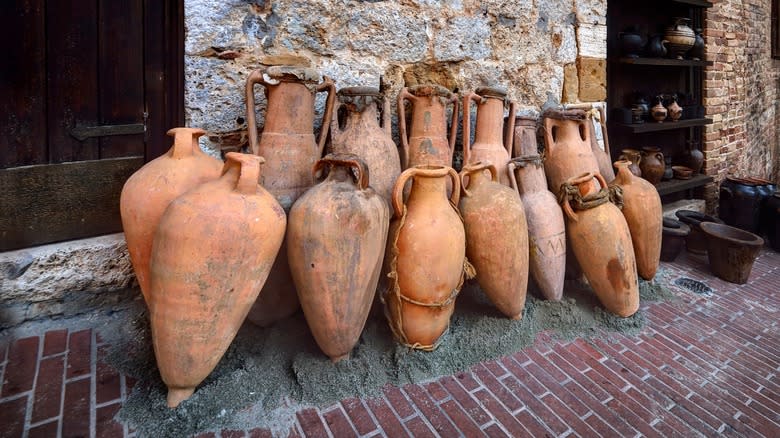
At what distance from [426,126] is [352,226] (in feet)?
2.61

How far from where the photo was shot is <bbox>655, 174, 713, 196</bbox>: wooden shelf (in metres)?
3.33

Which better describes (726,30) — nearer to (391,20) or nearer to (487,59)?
(487,59)

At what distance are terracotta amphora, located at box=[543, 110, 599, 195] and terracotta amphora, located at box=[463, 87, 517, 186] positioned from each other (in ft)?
1.07

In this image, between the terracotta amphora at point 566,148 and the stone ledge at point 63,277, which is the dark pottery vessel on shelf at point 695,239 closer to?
the terracotta amphora at point 566,148

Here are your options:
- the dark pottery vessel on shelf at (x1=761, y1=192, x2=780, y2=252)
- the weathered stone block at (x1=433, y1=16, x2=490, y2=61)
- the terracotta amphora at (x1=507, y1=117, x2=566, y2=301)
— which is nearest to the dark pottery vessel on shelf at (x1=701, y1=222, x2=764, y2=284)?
the dark pottery vessel on shelf at (x1=761, y1=192, x2=780, y2=252)

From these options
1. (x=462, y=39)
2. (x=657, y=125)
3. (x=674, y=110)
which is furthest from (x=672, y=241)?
(x=462, y=39)

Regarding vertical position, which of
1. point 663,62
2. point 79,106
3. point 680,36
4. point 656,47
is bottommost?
point 79,106

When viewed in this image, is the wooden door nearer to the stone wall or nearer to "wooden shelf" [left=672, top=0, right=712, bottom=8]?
the stone wall

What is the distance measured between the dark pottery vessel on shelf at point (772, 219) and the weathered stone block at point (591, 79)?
1624 mm

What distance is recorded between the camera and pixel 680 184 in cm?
349

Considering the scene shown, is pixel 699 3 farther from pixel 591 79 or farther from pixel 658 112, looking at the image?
pixel 591 79

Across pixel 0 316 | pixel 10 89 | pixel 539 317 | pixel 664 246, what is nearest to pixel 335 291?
pixel 539 317

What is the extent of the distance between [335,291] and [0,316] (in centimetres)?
133

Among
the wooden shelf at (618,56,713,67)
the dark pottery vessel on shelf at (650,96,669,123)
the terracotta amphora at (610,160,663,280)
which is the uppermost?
the wooden shelf at (618,56,713,67)
